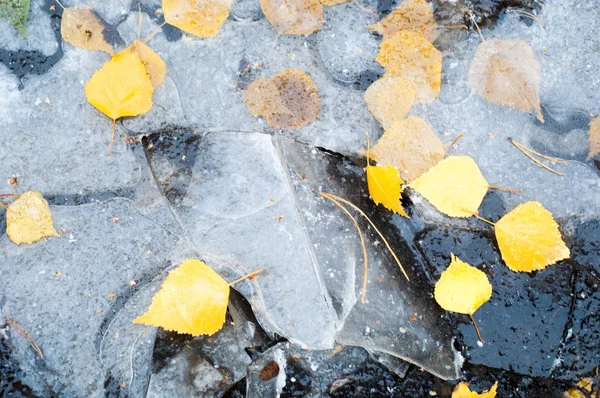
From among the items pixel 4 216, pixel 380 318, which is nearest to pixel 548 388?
pixel 380 318

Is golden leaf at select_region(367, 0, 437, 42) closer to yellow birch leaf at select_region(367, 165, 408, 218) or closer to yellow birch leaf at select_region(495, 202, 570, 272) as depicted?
yellow birch leaf at select_region(367, 165, 408, 218)

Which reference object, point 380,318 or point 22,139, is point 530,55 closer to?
point 380,318

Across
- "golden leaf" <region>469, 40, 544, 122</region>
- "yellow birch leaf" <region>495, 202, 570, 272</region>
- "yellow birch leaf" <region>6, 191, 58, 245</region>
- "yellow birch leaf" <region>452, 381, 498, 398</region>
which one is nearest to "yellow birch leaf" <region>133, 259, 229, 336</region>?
"yellow birch leaf" <region>6, 191, 58, 245</region>

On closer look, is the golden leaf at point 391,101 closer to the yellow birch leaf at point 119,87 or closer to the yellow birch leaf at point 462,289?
the yellow birch leaf at point 462,289

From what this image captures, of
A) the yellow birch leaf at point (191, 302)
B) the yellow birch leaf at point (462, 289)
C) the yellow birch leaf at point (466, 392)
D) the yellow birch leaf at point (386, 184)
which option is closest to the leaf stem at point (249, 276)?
the yellow birch leaf at point (191, 302)

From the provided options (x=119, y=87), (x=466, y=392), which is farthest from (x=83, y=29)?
(x=466, y=392)
